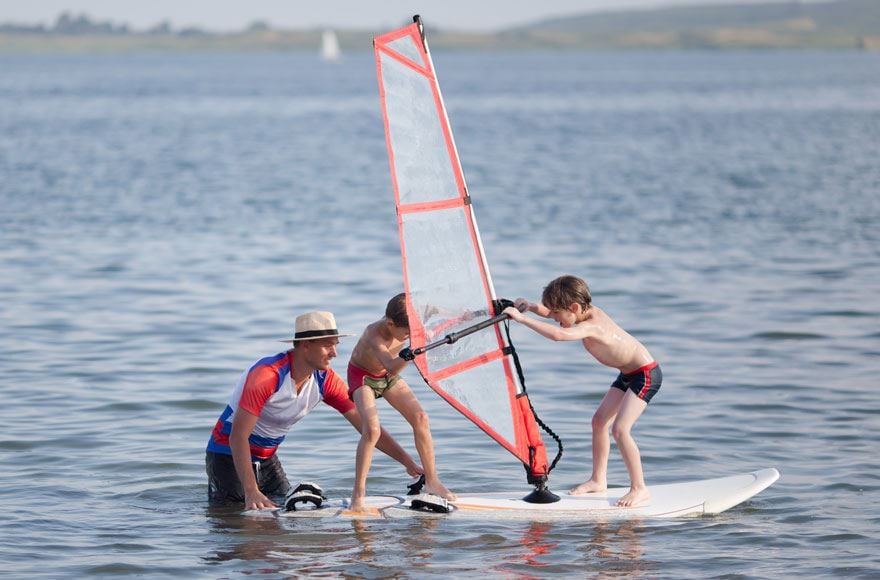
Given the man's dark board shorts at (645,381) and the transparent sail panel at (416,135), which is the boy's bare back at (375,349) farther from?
the man's dark board shorts at (645,381)

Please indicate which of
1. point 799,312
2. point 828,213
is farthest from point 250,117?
point 799,312

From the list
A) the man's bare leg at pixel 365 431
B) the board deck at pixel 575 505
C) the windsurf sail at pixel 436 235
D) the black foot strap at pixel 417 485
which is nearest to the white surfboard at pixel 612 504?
the board deck at pixel 575 505

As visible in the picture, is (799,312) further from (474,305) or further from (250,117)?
(250,117)

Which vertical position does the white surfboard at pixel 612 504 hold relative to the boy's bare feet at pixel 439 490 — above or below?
below

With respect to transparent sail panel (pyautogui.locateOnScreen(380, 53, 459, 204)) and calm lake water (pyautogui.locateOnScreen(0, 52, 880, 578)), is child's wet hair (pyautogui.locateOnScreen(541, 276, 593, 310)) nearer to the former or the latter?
transparent sail panel (pyautogui.locateOnScreen(380, 53, 459, 204))

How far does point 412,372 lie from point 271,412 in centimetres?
566

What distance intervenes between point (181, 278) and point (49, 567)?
12.2 meters

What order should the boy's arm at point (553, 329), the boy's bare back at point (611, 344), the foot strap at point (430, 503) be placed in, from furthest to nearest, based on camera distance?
the foot strap at point (430, 503)
the boy's bare back at point (611, 344)
the boy's arm at point (553, 329)

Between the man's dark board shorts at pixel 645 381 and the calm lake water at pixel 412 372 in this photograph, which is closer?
the calm lake water at pixel 412 372

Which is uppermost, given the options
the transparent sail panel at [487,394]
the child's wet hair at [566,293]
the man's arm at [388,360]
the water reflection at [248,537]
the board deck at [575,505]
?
the child's wet hair at [566,293]

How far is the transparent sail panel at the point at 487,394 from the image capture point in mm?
8914

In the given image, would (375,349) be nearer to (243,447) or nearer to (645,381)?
(243,447)

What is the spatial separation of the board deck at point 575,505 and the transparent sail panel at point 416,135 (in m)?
2.14

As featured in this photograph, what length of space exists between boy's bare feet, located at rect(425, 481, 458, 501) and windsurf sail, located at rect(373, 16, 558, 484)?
2.06 ft
